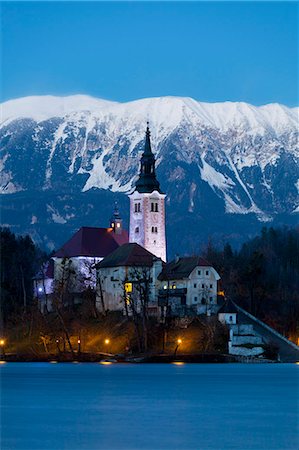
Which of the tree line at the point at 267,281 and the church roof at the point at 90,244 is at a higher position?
the church roof at the point at 90,244

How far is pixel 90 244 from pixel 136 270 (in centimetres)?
2297

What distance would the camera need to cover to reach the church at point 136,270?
132375 mm

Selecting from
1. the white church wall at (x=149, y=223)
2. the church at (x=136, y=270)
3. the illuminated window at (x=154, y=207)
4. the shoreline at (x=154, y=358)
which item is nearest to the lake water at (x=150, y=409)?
the shoreline at (x=154, y=358)

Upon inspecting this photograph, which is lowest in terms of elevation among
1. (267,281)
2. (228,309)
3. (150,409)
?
(150,409)

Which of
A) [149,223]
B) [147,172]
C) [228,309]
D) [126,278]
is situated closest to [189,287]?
[126,278]

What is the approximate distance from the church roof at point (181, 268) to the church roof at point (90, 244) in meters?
19.8

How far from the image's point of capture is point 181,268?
448ft

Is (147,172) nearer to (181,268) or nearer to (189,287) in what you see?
(181,268)

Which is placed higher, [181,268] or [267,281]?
[267,281]

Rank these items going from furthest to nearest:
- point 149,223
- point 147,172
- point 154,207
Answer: point 147,172 < point 154,207 < point 149,223

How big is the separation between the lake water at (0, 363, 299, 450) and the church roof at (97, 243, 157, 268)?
28.4 metres

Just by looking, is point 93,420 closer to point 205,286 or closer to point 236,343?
point 236,343

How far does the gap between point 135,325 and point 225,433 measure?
6500 centimetres

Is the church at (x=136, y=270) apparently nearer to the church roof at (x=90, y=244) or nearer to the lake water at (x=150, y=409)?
the church roof at (x=90, y=244)
